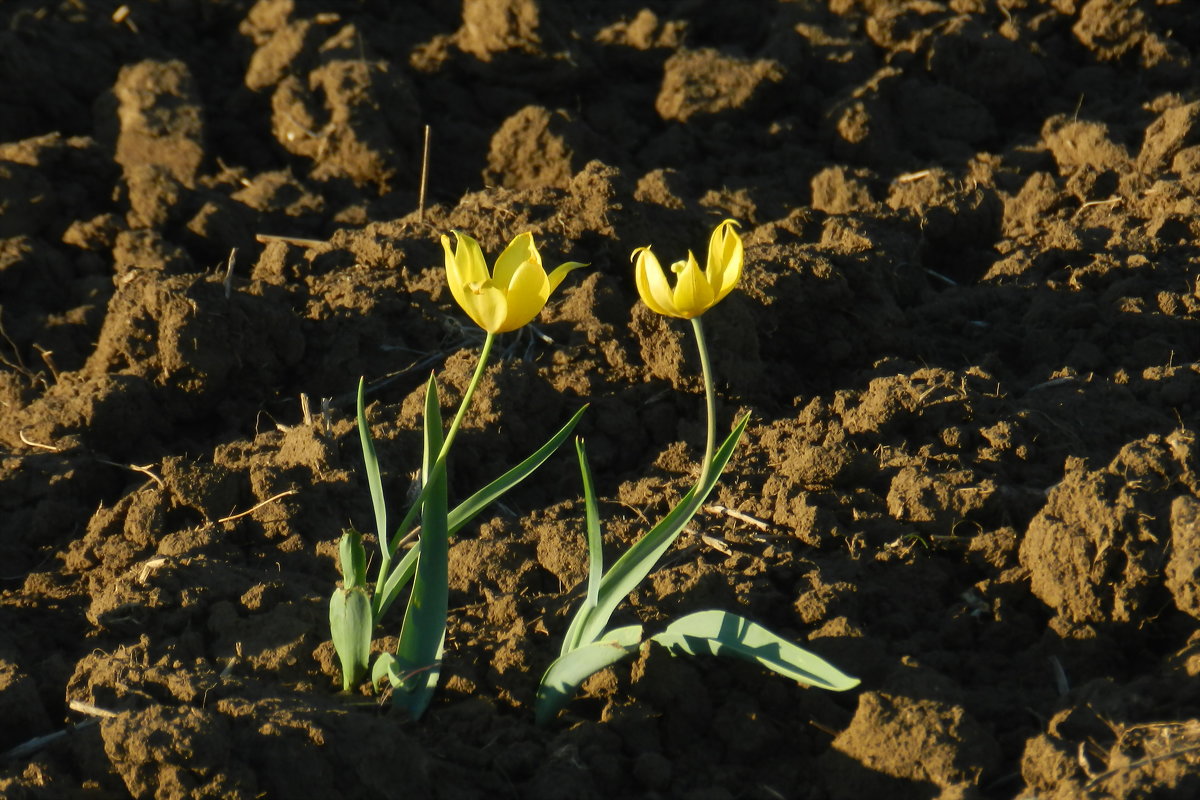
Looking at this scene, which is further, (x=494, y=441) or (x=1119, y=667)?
(x=494, y=441)

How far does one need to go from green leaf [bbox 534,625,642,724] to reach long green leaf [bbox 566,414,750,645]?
0.16 feet

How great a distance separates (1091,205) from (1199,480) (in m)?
1.79

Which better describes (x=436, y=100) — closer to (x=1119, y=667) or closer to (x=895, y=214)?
(x=895, y=214)

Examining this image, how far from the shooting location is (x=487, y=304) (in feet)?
7.61

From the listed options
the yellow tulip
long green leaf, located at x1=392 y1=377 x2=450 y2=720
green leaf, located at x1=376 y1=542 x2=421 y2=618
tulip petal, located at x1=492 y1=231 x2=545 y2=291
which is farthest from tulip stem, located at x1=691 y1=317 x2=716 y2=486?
green leaf, located at x1=376 y1=542 x2=421 y2=618

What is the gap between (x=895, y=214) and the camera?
433 centimetres

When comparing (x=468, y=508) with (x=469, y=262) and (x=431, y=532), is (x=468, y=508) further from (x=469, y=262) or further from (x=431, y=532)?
(x=469, y=262)

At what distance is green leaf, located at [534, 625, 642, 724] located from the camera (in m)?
2.30

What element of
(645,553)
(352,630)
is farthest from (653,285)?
(352,630)

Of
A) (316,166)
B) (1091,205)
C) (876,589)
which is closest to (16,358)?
(316,166)

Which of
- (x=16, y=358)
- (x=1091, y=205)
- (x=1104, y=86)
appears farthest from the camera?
(x=1104, y=86)

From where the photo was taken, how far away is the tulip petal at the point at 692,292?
2.26 metres

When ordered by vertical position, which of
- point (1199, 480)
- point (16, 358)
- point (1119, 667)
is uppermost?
point (1199, 480)

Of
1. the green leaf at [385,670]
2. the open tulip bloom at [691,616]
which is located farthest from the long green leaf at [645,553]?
the green leaf at [385,670]
